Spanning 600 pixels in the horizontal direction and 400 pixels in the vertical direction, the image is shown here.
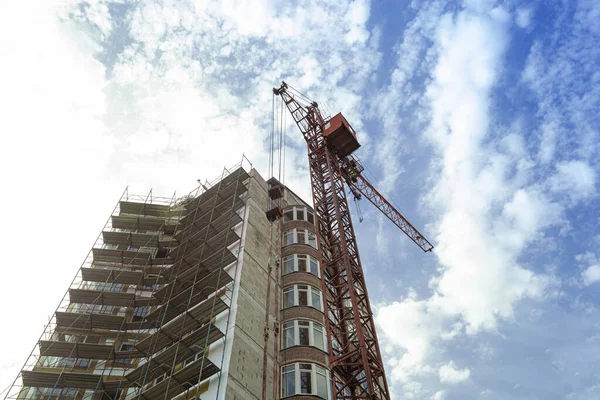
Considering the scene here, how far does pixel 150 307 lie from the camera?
3494 cm

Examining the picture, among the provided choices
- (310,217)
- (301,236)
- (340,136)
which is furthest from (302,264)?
(340,136)

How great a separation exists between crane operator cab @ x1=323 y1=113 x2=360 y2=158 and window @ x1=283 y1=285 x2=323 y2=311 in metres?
17.7

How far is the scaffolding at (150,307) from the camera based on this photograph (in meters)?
26.9

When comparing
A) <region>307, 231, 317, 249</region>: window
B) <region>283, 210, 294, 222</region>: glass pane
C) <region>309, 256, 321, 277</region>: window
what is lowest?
<region>309, 256, 321, 277</region>: window

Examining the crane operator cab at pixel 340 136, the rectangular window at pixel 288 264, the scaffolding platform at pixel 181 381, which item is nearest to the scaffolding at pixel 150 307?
the scaffolding platform at pixel 181 381

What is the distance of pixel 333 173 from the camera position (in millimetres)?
43406

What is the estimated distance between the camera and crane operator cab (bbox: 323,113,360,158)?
4544 cm

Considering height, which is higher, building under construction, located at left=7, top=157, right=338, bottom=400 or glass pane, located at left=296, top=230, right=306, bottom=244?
glass pane, located at left=296, top=230, right=306, bottom=244

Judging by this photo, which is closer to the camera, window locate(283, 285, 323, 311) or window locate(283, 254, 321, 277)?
window locate(283, 285, 323, 311)

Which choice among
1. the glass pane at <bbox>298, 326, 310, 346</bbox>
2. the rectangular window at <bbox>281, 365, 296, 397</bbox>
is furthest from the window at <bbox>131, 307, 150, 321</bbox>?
the rectangular window at <bbox>281, 365, 296, 397</bbox>

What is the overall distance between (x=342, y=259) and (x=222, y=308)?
9.64 m

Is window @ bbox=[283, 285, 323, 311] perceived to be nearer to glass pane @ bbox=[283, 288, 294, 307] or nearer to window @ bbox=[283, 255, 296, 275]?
glass pane @ bbox=[283, 288, 294, 307]

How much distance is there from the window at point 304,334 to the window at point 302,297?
5.17 ft

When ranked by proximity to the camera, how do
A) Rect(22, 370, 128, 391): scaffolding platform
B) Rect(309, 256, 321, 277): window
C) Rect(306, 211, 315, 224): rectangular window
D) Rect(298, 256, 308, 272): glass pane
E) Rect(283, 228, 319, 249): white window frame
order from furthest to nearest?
Rect(306, 211, 315, 224): rectangular window
Rect(283, 228, 319, 249): white window frame
Rect(298, 256, 308, 272): glass pane
Rect(309, 256, 321, 277): window
Rect(22, 370, 128, 391): scaffolding platform
